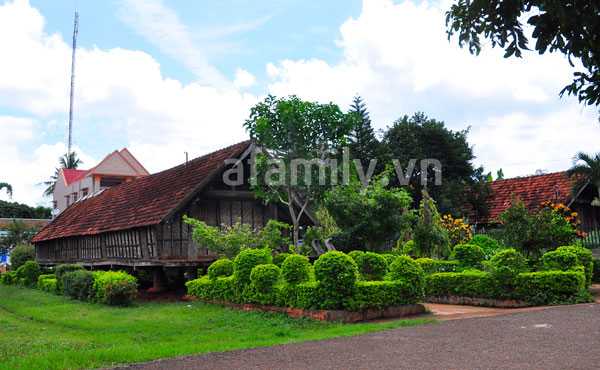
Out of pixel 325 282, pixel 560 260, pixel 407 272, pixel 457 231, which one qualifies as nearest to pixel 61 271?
pixel 325 282

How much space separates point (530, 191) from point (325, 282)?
75.6 feet

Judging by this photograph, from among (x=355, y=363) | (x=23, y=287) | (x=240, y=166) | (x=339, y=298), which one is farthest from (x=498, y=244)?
(x=23, y=287)

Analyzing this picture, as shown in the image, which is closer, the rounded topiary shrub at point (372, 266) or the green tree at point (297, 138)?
the rounded topiary shrub at point (372, 266)

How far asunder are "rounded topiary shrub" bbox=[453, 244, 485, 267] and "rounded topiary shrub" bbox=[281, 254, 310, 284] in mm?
5736

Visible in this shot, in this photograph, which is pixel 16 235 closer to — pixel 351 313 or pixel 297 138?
pixel 297 138

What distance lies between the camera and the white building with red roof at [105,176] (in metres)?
43.2

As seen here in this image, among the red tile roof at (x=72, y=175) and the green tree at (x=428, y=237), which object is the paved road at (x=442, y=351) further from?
the red tile roof at (x=72, y=175)

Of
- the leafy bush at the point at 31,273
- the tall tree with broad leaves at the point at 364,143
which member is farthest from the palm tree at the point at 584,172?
the leafy bush at the point at 31,273

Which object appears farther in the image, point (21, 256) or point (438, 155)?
point (21, 256)

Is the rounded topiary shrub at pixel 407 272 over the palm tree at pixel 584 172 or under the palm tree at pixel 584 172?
under

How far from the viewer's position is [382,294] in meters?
10.9

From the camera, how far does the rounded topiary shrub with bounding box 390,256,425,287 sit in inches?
449

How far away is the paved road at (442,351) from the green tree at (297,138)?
8.01m

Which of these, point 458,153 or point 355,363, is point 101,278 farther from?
point 458,153
